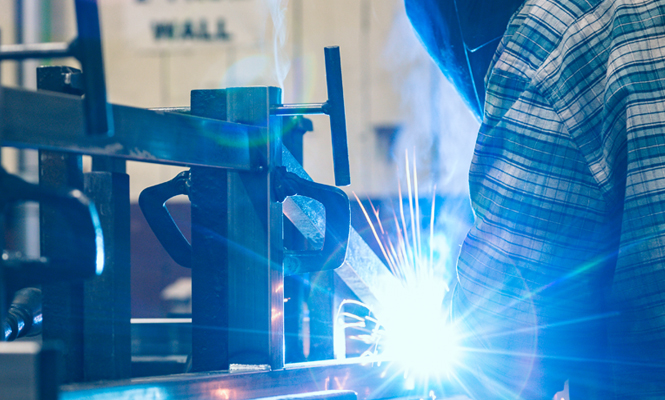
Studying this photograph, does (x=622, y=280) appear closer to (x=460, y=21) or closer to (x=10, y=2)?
(x=460, y=21)

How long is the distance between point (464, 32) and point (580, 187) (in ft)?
1.39

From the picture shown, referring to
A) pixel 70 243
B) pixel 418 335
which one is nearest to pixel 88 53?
pixel 70 243

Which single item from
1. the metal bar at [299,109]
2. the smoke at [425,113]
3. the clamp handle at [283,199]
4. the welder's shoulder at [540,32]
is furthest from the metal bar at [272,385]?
the smoke at [425,113]

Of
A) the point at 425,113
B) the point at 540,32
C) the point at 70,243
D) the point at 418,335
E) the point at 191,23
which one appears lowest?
the point at 418,335

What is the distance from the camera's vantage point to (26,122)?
0.56 metres

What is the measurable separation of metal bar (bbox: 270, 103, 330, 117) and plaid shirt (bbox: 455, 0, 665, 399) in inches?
10.3

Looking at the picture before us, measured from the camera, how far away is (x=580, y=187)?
79 cm

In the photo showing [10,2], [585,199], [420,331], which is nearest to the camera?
[585,199]

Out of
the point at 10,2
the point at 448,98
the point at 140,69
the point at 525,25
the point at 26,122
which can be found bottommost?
the point at 26,122

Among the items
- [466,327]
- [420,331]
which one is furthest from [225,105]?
[420,331]

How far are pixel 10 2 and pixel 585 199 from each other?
14.2 feet

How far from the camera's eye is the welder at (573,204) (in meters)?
0.77

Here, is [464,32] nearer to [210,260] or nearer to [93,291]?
[210,260]

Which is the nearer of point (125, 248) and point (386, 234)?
point (125, 248)
